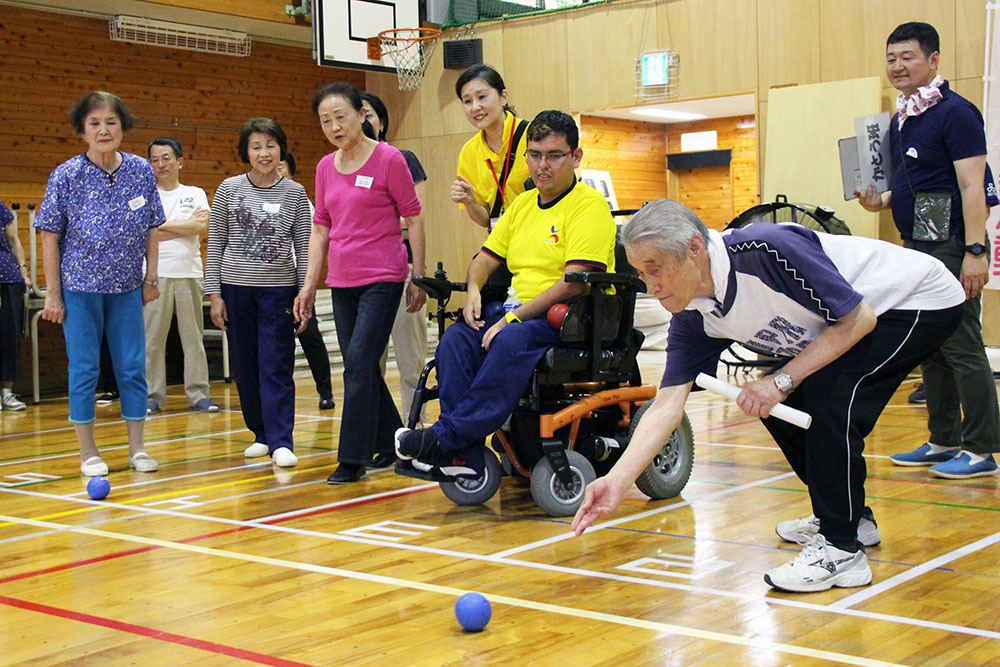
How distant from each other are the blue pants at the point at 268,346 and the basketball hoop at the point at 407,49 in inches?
217

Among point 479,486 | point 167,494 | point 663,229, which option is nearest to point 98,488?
point 167,494

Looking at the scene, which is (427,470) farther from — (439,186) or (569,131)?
(439,186)

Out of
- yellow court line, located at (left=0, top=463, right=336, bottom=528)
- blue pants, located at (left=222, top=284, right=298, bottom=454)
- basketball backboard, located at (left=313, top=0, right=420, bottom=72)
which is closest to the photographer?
yellow court line, located at (left=0, top=463, right=336, bottom=528)

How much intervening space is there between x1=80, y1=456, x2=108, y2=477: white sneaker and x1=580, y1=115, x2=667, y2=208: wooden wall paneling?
348 inches

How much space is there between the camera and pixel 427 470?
3293 mm

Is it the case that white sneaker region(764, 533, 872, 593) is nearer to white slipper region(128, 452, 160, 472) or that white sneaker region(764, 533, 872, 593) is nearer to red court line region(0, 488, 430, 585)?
red court line region(0, 488, 430, 585)

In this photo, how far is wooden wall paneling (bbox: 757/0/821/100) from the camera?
8.20 meters

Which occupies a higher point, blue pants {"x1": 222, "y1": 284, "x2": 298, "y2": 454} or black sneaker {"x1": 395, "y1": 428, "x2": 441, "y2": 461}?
blue pants {"x1": 222, "y1": 284, "x2": 298, "y2": 454}

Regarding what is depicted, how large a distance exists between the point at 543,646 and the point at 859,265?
1.11 meters

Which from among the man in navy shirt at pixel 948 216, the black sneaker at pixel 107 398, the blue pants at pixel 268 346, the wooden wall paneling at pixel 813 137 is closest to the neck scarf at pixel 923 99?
the man in navy shirt at pixel 948 216

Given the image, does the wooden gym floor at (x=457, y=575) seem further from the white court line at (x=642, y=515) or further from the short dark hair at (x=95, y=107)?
the short dark hair at (x=95, y=107)

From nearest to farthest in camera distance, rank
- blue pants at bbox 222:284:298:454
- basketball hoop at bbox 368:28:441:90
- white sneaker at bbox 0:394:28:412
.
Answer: blue pants at bbox 222:284:298:454 → white sneaker at bbox 0:394:28:412 → basketball hoop at bbox 368:28:441:90

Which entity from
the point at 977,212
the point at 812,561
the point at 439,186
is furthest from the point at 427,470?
the point at 439,186

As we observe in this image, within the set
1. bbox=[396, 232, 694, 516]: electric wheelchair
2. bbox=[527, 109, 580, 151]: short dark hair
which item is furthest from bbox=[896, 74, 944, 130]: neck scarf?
bbox=[527, 109, 580, 151]: short dark hair
